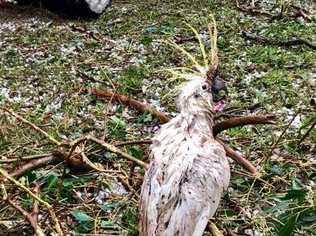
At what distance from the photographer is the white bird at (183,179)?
1265 millimetres

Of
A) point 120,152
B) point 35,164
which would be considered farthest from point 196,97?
point 35,164

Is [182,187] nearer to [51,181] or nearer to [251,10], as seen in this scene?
[51,181]

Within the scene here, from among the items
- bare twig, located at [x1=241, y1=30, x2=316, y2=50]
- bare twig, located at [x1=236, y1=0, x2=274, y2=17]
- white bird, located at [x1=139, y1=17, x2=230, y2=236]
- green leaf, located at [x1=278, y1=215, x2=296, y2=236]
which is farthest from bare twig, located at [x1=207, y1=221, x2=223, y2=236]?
bare twig, located at [x1=236, y1=0, x2=274, y2=17]

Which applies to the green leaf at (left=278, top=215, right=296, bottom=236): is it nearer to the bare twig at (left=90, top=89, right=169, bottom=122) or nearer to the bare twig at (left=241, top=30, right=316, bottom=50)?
the bare twig at (left=90, top=89, right=169, bottom=122)

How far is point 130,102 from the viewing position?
2459 mm

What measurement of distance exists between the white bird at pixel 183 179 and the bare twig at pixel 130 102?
2.43 ft

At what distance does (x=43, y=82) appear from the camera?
2.83m

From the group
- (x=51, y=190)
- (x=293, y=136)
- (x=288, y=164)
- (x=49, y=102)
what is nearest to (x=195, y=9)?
(x=49, y=102)

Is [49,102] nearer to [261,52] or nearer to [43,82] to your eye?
[43,82]

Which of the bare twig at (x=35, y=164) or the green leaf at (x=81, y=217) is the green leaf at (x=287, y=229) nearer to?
the green leaf at (x=81, y=217)

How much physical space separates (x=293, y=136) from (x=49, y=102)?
112cm

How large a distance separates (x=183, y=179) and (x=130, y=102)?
3.84 ft

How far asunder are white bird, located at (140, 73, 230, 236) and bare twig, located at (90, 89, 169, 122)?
0.74 meters

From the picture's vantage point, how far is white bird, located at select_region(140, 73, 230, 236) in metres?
1.26
